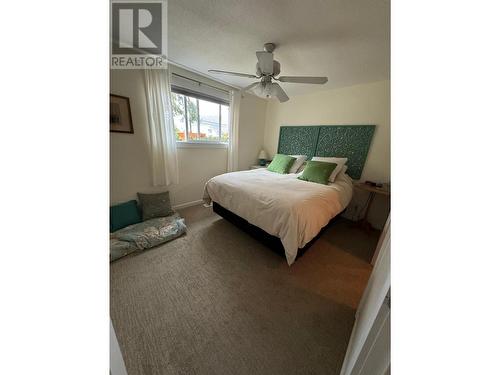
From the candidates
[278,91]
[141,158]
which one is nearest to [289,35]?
[278,91]

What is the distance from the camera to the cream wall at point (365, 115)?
93.5 inches

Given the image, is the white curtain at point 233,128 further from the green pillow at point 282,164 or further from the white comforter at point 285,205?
the white comforter at point 285,205

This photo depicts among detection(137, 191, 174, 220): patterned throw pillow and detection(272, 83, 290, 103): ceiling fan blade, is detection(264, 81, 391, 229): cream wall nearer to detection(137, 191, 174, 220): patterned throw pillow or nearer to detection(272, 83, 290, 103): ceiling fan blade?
detection(272, 83, 290, 103): ceiling fan blade

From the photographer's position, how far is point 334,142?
111 inches

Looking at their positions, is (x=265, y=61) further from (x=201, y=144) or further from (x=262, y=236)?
(x=262, y=236)

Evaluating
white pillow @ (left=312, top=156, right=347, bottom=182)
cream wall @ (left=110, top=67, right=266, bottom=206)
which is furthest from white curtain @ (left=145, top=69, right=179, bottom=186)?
white pillow @ (left=312, top=156, right=347, bottom=182)

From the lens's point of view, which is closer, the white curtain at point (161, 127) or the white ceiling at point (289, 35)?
the white ceiling at point (289, 35)

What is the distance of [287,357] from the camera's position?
93cm

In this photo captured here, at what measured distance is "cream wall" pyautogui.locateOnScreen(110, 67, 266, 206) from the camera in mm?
1990

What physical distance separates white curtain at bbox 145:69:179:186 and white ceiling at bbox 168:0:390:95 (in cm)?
38

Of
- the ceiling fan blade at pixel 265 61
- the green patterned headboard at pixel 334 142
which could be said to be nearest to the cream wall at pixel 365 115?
the green patterned headboard at pixel 334 142
